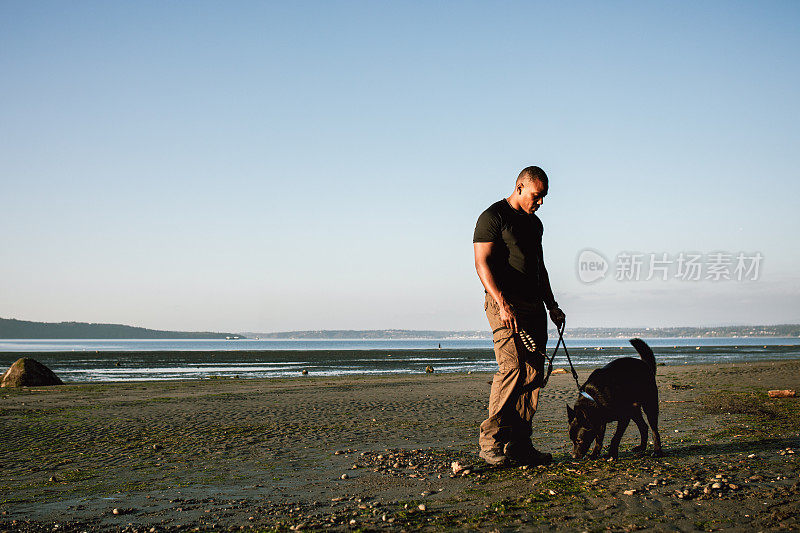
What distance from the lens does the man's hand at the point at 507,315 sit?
5.14 m

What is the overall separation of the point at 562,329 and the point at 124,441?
5.99m

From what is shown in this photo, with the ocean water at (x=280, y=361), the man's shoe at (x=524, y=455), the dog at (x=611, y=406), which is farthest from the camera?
the ocean water at (x=280, y=361)

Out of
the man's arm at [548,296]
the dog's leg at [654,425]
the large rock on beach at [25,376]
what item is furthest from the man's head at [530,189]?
the large rock on beach at [25,376]

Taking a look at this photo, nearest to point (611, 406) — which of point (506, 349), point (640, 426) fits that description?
point (640, 426)

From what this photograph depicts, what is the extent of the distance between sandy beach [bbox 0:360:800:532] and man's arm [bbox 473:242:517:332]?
1322mm

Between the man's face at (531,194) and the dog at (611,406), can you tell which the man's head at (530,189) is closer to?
the man's face at (531,194)

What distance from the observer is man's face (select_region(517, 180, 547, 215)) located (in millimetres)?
5410

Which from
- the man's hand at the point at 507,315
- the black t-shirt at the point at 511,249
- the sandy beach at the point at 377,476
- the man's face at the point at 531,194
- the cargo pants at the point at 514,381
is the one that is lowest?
the sandy beach at the point at 377,476

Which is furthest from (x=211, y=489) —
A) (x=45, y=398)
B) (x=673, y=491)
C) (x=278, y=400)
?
(x=45, y=398)

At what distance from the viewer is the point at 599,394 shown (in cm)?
559

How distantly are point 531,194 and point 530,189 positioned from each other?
5 centimetres

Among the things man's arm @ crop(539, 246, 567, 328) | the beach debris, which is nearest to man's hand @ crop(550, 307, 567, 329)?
man's arm @ crop(539, 246, 567, 328)

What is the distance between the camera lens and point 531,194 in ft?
17.9

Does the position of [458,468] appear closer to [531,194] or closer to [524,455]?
[524,455]
